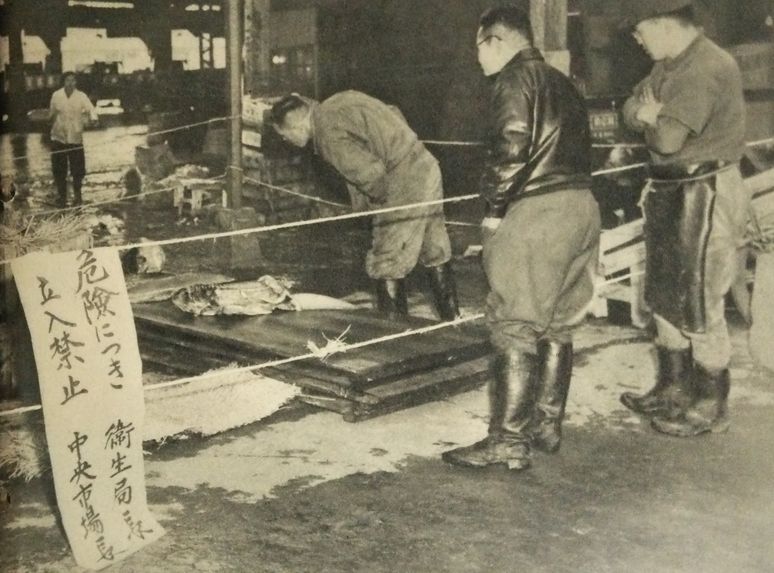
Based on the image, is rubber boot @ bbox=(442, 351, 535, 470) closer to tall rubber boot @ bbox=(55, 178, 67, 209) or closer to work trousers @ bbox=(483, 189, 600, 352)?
work trousers @ bbox=(483, 189, 600, 352)

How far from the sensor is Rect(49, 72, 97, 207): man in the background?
5977 mm

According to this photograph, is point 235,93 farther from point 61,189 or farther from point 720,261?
point 720,261

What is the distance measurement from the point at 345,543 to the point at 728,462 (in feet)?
6.15

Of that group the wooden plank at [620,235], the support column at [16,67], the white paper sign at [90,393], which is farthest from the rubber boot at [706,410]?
the support column at [16,67]

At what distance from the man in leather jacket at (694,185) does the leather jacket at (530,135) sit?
48 cm

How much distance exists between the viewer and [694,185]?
4.02 meters

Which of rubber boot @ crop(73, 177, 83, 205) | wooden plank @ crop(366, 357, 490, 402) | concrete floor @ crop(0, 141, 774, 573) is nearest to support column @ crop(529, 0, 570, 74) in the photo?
wooden plank @ crop(366, 357, 490, 402)

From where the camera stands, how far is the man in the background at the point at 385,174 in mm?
5320

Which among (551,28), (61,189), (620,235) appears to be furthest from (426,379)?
(61,189)

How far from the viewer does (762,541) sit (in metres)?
3.12

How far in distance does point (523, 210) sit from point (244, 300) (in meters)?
2.43

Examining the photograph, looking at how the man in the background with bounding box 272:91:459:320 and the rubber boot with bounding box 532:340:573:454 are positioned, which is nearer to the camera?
the rubber boot with bounding box 532:340:573:454

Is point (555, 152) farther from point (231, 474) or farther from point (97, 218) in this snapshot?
point (97, 218)

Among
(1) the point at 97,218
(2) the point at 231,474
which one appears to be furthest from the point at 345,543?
(1) the point at 97,218
